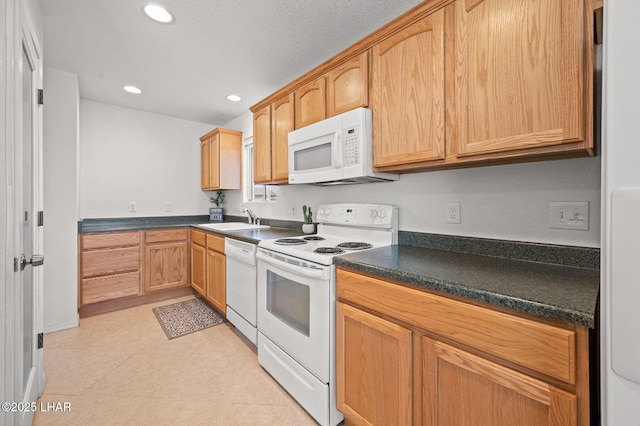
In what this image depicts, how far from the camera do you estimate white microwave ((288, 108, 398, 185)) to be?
1.69m

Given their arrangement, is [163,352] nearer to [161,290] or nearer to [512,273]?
[161,290]

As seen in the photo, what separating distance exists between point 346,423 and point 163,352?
1.56 metres

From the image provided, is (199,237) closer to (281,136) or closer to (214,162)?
(214,162)

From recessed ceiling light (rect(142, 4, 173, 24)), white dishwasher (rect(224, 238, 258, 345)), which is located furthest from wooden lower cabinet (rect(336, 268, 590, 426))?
recessed ceiling light (rect(142, 4, 173, 24))

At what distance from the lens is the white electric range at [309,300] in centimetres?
145

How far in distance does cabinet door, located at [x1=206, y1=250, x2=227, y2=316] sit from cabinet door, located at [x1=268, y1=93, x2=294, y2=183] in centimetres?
97

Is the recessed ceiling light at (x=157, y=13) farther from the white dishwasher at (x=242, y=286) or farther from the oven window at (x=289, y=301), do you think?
the oven window at (x=289, y=301)

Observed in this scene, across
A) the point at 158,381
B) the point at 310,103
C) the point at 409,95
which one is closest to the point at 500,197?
the point at 409,95

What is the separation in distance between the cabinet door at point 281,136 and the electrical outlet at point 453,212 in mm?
1325

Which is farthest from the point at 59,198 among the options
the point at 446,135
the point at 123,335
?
the point at 446,135

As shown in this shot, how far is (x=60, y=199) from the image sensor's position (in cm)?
258

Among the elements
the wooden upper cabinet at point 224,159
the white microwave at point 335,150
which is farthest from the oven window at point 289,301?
the wooden upper cabinet at point 224,159

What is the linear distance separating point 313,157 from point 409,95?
80cm

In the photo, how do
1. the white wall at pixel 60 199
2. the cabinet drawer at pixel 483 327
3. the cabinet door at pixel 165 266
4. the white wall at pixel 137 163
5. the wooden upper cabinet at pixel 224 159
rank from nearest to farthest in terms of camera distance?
the cabinet drawer at pixel 483 327, the white wall at pixel 60 199, the cabinet door at pixel 165 266, the white wall at pixel 137 163, the wooden upper cabinet at pixel 224 159
